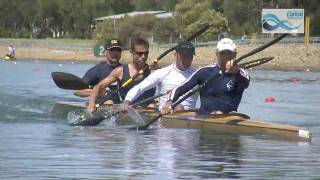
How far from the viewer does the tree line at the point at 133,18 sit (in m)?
80.4

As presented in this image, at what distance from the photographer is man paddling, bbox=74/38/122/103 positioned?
16938 millimetres

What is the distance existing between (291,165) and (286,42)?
5440cm

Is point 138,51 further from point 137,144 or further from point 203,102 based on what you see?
point 137,144

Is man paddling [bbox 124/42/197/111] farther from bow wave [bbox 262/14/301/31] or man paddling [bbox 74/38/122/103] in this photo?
bow wave [bbox 262/14/301/31]

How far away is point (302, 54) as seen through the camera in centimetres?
6266

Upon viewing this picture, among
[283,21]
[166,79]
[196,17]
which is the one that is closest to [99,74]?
[166,79]

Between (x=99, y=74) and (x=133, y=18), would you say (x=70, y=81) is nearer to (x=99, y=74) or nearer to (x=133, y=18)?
(x=99, y=74)

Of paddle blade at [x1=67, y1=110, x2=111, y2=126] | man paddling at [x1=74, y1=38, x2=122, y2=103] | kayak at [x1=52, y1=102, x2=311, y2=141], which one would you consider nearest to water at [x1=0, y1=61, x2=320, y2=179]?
kayak at [x1=52, y1=102, x2=311, y2=141]

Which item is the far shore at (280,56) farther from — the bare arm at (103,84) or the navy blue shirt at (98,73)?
the bare arm at (103,84)

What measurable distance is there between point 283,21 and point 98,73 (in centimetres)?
5102

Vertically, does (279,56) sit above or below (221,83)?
below

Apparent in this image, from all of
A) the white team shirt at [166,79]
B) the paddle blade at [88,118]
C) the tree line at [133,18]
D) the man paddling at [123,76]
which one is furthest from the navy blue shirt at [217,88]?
the tree line at [133,18]

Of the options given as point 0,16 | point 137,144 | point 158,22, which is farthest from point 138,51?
point 0,16

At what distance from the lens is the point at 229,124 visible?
550 inches
